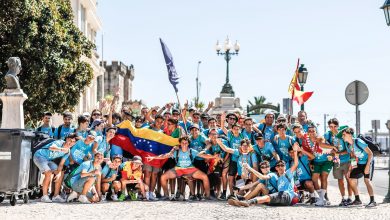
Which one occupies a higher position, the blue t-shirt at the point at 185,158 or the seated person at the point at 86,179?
the blue t-shirt at the point at 185,158

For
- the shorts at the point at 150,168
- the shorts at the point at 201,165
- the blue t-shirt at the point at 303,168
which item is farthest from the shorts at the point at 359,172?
the shorts at the point at 150,168

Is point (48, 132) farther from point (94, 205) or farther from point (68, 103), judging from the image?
point (68, 103)

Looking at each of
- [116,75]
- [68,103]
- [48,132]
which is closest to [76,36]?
[68,103]

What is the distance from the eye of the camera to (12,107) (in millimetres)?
15648

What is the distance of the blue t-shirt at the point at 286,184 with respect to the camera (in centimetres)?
1204

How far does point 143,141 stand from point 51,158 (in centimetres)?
207

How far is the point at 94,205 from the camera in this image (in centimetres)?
1183

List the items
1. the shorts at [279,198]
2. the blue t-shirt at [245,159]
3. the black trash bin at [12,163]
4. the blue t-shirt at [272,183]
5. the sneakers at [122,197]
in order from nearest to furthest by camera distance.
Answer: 1. the black trash bin at [12,163]
2. the shorts at [279,198]
3. the blue t-shirt at [272,183]
4. the sneakers at [122,197]
5. the blue t-shirt at [245,159]

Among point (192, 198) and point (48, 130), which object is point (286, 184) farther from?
point (48, 130)

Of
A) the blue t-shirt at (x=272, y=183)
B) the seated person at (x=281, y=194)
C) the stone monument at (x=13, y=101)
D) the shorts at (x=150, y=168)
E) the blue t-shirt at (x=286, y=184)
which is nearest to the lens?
the seated person at (x=281, y=194)

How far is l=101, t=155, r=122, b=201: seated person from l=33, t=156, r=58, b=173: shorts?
97 cm

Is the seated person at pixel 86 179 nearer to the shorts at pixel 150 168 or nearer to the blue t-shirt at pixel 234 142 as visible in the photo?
the shorts at pixel 150 168

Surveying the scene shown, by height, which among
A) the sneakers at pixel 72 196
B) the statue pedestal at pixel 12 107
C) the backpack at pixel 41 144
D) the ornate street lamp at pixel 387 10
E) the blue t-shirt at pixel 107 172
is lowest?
the sneakers at pixel 72 196

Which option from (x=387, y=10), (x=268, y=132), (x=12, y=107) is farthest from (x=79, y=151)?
(x=387, y=10)
